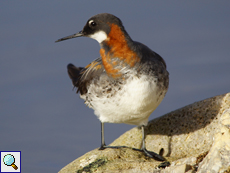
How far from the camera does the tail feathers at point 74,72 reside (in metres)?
8.42

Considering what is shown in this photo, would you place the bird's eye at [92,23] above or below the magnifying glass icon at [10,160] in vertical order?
above

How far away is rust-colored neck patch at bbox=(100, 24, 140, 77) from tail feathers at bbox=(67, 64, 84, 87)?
1901 mm

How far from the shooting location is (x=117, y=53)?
255 inches

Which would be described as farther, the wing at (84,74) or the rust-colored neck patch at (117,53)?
the wing at (84,74)

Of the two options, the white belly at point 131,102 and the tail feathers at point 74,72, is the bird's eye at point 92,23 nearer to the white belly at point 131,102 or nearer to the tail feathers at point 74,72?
the white belly at point 131,102

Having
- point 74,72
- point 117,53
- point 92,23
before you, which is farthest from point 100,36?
point 74,72

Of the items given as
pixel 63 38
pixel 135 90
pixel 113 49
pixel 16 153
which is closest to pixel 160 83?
pixel 135 90

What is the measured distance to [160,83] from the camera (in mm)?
6879

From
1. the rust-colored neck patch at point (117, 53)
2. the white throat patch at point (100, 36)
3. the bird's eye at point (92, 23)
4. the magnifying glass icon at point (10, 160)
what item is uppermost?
the bird's eye at point (92, 23)

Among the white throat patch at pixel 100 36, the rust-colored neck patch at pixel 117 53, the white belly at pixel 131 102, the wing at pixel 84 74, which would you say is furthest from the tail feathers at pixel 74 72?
the rust-colored neck patch at pixel 117 53

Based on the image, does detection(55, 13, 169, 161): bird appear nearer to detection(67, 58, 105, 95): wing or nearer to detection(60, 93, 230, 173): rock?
detection(67, 58, 105, 95): wing

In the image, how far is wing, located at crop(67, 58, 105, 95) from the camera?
7.15 m

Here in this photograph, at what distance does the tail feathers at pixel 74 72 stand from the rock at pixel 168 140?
5.97ft

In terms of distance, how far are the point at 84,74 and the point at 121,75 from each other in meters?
1.54
